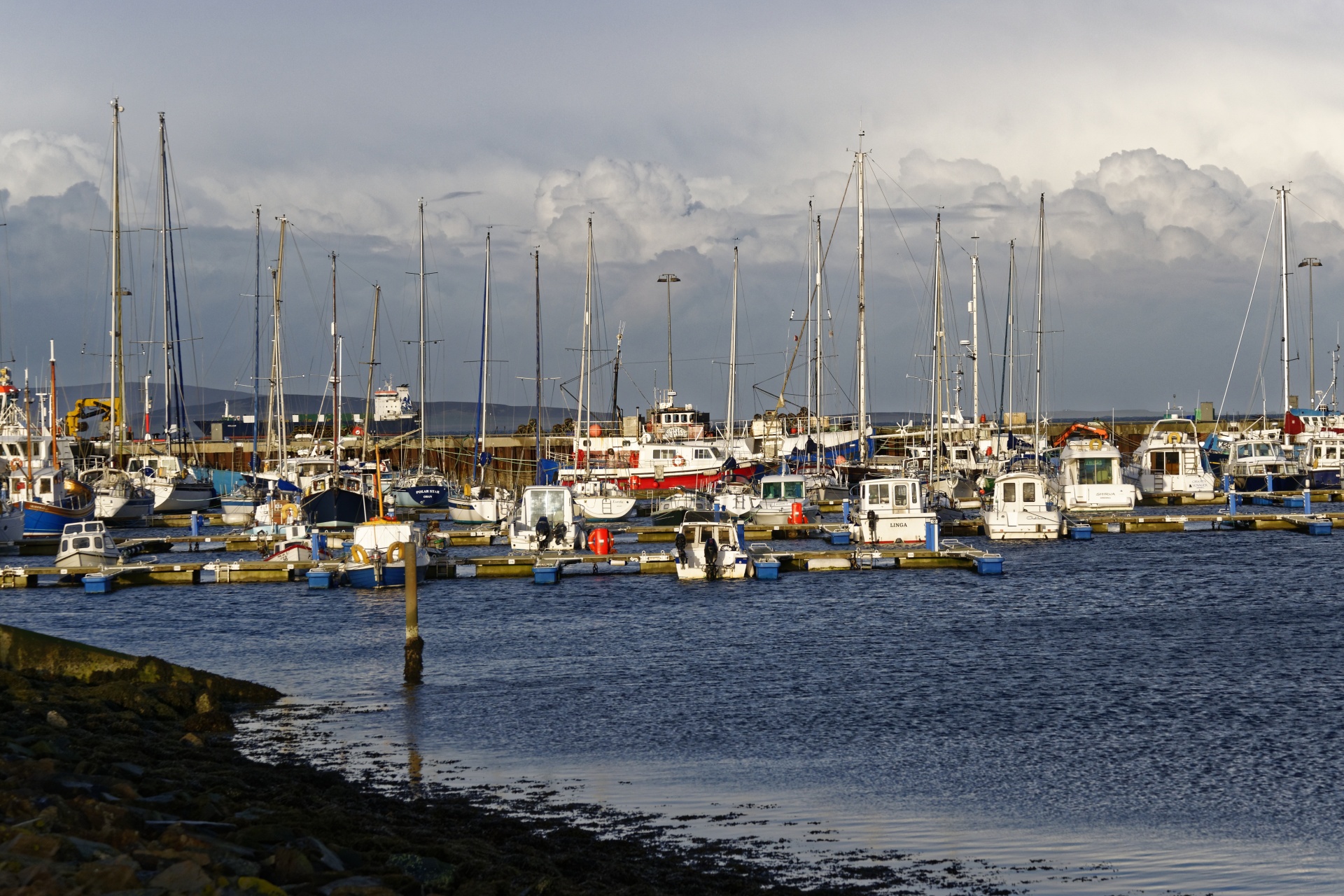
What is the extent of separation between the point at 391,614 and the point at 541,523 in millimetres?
11250

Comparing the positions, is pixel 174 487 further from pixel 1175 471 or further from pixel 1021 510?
pixel 1175 471

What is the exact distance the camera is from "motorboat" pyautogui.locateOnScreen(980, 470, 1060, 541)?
51.5 meters

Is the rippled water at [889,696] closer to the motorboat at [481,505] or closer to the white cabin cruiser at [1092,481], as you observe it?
the white cabin cruiser at [1092,481]

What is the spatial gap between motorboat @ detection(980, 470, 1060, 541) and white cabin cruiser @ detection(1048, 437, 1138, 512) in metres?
6.87

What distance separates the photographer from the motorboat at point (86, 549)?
44.4m

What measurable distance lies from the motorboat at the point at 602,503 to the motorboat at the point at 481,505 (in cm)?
362

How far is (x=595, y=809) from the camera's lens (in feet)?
54.8

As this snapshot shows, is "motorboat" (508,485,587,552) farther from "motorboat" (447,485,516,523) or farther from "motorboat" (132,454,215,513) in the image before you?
"motorboat" (132,454,215,513)

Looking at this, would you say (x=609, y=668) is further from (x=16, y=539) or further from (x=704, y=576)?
(x=16, y=539)

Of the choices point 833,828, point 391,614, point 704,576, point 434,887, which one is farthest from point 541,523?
point 434,887

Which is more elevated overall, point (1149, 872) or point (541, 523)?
point (541, 523)

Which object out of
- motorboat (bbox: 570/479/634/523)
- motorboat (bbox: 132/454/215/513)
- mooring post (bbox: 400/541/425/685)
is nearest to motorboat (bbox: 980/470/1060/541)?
motorboat (bbox: 570/479/634/523)

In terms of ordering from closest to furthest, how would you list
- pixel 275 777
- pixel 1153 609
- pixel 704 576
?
pixel 275 777 → pixel 1153 609 → pixel 704 576

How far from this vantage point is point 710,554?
41438mm
